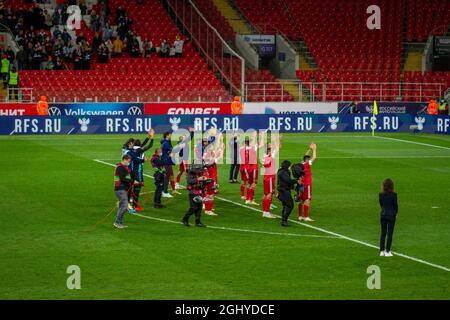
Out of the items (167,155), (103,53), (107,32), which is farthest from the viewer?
(107,32)

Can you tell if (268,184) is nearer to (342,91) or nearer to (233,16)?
(342,91)

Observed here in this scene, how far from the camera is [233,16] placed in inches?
2377

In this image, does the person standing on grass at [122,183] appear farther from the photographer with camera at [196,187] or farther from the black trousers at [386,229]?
the black trousers at [386,229]

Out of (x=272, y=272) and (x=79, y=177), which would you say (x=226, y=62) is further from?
(x=272, y=272)

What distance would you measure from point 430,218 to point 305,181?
140 inches

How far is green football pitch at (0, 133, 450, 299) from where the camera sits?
1616 cm

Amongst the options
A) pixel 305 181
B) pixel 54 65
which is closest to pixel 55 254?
pixel 305 181

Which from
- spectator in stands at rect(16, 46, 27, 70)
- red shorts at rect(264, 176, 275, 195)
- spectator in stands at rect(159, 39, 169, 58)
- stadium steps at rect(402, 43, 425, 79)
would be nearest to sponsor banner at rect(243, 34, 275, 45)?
spectator in stands at rect(159, 39, 169, 58)

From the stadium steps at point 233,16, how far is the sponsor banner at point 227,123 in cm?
1190

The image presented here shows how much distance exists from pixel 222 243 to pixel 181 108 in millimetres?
30932

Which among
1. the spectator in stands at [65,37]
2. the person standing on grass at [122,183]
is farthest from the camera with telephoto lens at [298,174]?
the spectator in stands at [65,37]

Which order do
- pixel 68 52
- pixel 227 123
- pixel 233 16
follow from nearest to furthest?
pixel 227 123 < pixel 68 52 < pixel 233 16

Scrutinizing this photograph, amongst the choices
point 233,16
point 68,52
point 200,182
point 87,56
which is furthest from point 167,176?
point 233,16

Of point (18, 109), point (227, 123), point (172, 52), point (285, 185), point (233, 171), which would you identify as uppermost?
point (172, 52)
